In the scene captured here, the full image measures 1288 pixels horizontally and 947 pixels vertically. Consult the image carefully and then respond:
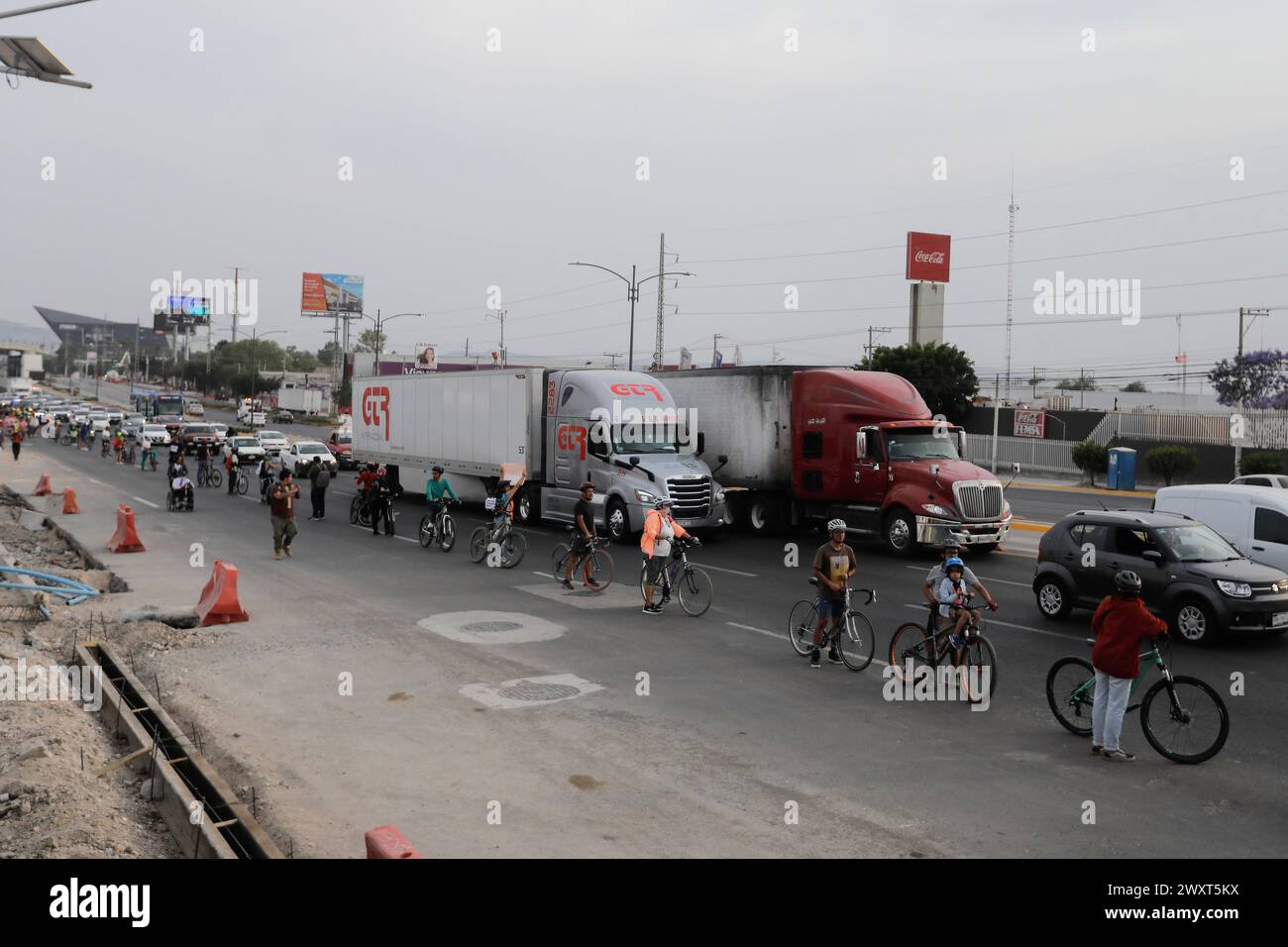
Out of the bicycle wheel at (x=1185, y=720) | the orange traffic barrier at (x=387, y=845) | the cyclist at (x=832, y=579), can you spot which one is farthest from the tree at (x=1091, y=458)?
the orange traffic barrier at (x=387, y=845)

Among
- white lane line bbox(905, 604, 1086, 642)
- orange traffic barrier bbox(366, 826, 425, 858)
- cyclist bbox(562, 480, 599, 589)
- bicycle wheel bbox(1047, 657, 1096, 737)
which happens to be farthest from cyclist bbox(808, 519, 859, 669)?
orange traffic barrier bbox(366, 826, 425, 858)

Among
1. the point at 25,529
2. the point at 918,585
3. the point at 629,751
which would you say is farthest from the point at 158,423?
the point at 629,751

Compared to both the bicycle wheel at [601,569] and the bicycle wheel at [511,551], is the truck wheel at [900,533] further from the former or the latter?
the bicycle wheel at [511,551]

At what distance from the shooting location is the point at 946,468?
2288 centimetres

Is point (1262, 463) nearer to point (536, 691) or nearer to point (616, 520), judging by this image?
point (616, 520)

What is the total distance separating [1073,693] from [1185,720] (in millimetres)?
1007

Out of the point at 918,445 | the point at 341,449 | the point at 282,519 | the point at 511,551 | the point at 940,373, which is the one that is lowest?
the point at 511,551

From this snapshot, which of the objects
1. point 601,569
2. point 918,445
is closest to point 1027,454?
point 918,445

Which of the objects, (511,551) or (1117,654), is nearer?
(1117,654)

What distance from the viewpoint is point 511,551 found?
68.8 ft

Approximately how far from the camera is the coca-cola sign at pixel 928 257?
87000 millimetres

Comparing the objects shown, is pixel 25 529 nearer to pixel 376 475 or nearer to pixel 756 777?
pixel 376 475

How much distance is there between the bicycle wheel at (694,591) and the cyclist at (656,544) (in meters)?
0.28
